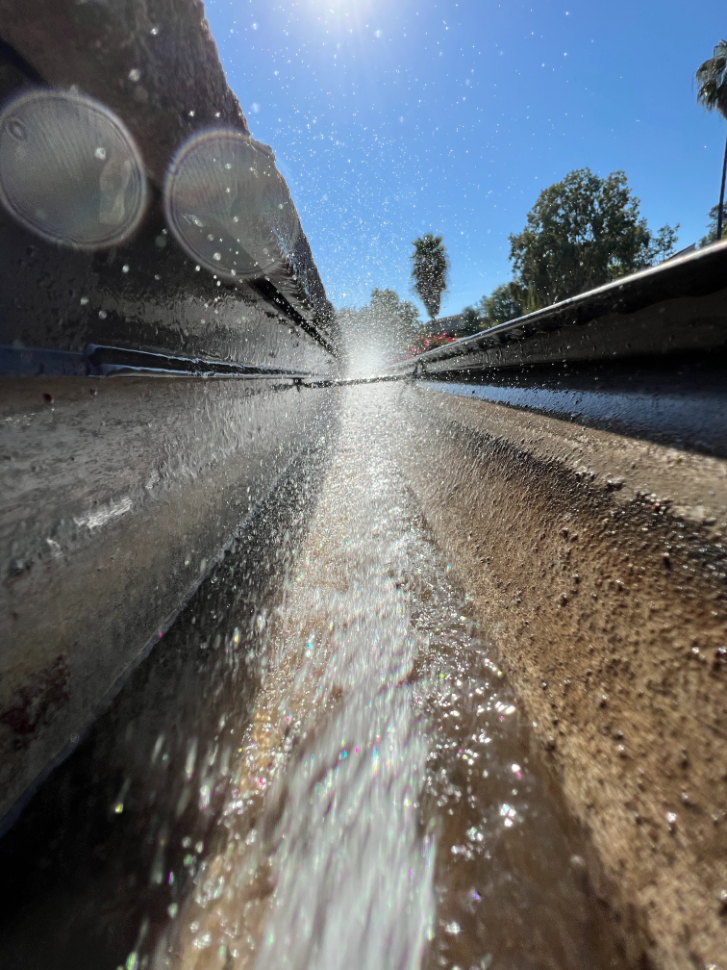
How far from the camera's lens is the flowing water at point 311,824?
53 centimetres

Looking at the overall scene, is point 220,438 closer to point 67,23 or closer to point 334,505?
point 334,505

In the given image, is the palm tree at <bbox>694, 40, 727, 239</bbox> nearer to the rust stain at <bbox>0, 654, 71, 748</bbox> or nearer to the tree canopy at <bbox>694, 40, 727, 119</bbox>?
the tree canopy at <bbox>694, 40, 727, 119</bbox>

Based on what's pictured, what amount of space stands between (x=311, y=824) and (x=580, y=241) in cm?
3078

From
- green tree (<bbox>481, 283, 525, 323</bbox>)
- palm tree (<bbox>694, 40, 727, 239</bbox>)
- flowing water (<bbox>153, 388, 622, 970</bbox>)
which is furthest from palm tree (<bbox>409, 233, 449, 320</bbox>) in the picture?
flowing water (<bbox>153, 388, 622, 970</bbox>)

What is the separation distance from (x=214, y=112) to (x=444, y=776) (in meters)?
1.84

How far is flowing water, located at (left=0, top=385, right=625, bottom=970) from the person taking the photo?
1.75 feet

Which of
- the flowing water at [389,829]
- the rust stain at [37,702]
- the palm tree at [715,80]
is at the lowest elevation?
the flowing water at [389,829]

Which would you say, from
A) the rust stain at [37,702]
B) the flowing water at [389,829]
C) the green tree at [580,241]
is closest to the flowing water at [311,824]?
the flowing water at [389,829]

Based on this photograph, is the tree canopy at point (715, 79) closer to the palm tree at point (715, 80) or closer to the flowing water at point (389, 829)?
the palm tree at point (715, 80)

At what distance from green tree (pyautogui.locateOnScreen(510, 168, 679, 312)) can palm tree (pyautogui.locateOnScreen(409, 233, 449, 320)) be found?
10020 millimetres

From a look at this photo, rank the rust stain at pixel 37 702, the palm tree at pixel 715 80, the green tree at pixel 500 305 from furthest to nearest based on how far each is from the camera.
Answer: the green tree at pixel 500 305, the palm tree at pixel 715 80, the rust stain at pixel 37 702

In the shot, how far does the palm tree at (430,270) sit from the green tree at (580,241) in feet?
32.9

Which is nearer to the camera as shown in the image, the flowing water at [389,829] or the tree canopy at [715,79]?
the flowing water at [389,829]

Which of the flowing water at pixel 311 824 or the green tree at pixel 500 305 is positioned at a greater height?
the green tree at pixel 500 305
